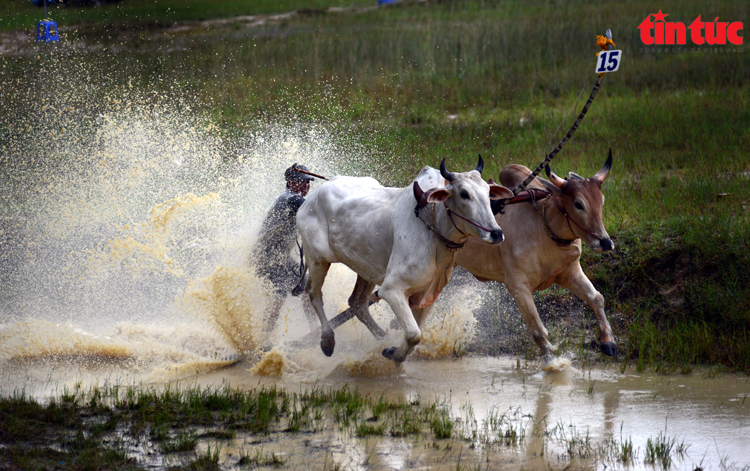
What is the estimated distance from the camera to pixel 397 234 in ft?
18.5

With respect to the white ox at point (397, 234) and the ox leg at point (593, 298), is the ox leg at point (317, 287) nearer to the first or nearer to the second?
the white ox at point (397, 234)

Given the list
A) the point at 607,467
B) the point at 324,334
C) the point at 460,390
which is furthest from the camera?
the point at 324,334

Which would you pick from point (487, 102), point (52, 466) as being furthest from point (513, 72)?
point (52, 466)

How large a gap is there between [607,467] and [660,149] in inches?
294

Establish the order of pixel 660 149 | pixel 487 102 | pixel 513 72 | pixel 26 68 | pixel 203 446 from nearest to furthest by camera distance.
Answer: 1. pixel 203 446
2. pixel 660 149
3. pixel 487 102
4. pixel 513 72
5. pixel 26 68

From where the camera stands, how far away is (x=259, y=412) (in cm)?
500

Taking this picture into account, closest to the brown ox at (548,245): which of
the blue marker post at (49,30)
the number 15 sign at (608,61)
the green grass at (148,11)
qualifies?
the number 15 sign at (608,61)

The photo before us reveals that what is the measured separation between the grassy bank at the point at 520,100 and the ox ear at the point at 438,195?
1656 mm

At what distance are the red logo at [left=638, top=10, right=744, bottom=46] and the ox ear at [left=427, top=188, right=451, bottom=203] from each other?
38.6ft

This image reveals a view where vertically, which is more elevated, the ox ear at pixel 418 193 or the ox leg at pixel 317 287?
the ox ear at pixel 418 193

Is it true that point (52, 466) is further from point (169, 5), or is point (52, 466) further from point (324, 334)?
point (169, 5)

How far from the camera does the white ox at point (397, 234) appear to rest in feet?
17.5

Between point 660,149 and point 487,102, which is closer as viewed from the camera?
point 660,149

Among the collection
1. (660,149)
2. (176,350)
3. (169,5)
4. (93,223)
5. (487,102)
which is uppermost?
(169,5)
